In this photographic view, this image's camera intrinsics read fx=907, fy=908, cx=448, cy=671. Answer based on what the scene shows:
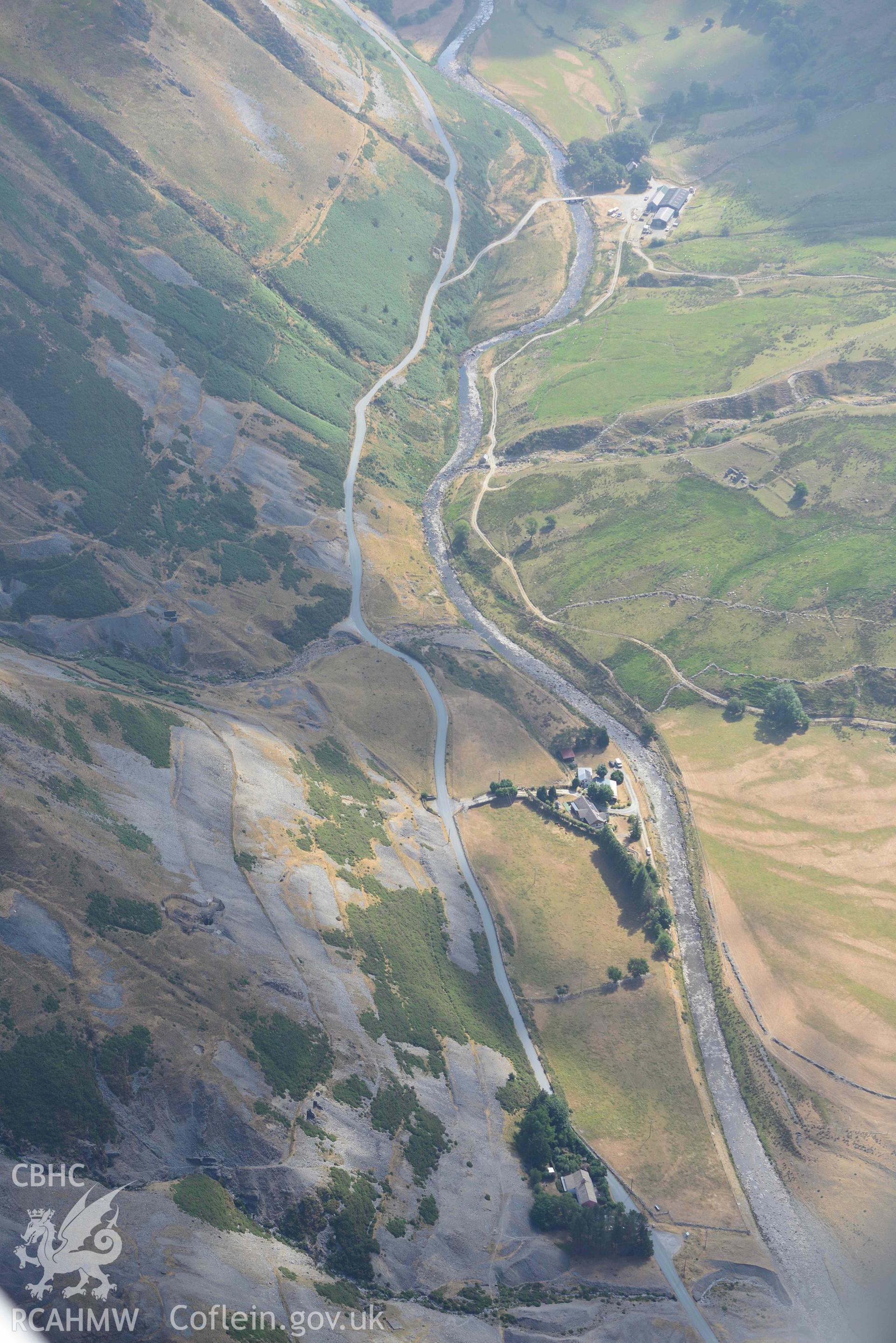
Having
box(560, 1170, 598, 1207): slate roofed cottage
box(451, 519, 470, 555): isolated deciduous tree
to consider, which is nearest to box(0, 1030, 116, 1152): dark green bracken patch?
box(560, 1170, 598, 1207): slate roofed cottage

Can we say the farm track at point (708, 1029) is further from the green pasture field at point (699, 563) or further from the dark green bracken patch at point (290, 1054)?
the dark green bracken patch at point (290, 1054)

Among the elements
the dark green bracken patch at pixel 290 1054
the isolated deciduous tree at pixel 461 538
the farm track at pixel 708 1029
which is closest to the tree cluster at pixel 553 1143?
the farm track at pixel 708 1029

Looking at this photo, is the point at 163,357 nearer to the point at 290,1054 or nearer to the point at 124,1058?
the point at 290,1054

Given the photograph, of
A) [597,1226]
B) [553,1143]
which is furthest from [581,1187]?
[553,1143]

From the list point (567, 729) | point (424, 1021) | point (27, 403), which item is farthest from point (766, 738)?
point (27, 403)

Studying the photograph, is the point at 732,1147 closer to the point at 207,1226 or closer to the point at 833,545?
the point at 207,1226

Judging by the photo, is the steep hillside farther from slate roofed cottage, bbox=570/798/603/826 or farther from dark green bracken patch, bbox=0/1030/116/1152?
dark green bracken patch, bbox=0/1030/116/1152
